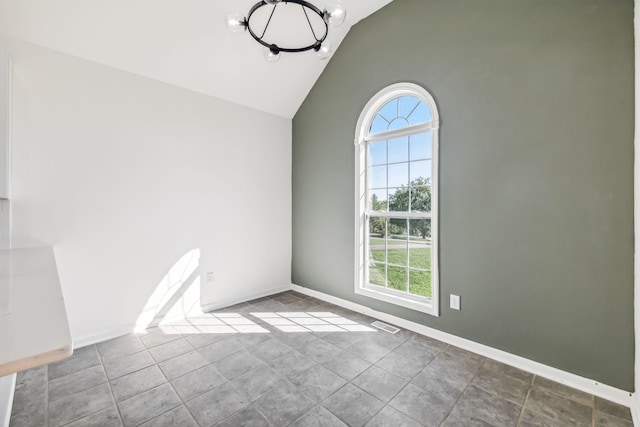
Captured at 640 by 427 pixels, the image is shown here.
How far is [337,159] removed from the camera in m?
3.42

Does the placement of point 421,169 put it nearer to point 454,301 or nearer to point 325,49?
point 454,301

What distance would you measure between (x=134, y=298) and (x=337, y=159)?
2.57 meters

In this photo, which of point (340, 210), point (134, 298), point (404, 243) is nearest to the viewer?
point (134, 298)

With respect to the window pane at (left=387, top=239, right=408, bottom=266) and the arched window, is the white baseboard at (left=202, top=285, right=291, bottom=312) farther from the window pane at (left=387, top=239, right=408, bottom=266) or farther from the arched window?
the window pane at (left=387, top=239, right=408, bottom=266)

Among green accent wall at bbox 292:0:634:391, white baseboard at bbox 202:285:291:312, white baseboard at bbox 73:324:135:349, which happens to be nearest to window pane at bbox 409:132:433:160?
green accent wall at bbox 292:0:634:391

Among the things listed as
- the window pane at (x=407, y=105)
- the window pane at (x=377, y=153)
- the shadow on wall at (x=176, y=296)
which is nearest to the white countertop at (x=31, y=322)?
the shadow on wall at (x=176, y=296)

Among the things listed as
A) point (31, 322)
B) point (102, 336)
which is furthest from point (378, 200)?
point (102, 336)

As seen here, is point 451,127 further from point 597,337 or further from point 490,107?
point 597,337

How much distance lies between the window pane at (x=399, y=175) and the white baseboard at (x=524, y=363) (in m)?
1.38

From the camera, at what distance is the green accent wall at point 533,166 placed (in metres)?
1.80

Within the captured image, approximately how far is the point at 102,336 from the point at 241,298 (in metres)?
1.39

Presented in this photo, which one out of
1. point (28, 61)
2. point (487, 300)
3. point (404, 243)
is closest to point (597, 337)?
point (487, 300)

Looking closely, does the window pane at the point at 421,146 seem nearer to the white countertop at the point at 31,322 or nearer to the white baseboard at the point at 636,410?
the white baseboard at the point at 636,410

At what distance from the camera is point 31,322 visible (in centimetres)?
75
